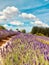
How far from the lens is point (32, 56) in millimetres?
4098

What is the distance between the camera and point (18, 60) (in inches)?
161

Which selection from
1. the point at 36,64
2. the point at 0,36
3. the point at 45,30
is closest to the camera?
the point at 36,64

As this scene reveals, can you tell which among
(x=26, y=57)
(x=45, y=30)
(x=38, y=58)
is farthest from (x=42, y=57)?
(x=45, y=30)

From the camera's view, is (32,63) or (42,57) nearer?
(32,63)

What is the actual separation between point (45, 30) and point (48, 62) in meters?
75.2

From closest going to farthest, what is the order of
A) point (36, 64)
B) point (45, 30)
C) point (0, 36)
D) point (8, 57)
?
point (36, 64)
point (8, 57)
point (0, 36)
point (45, 30)

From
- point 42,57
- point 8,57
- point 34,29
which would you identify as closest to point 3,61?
point 8,57

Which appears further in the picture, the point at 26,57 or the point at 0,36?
the point at 0,36

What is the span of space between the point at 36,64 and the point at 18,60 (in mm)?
643

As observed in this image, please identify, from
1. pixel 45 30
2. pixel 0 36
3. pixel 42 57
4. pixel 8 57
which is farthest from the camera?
pixel 45 30

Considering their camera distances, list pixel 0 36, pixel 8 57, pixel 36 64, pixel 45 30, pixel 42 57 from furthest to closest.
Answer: pixel 45 30
pixel 0 36
pixel 8 57
pixel 42 57
pixel 36 64

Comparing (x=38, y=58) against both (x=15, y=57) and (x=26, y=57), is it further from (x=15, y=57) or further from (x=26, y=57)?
(x=15, y=57)

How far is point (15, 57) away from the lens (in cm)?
433

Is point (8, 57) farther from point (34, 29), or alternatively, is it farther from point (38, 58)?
point (34, 29)
